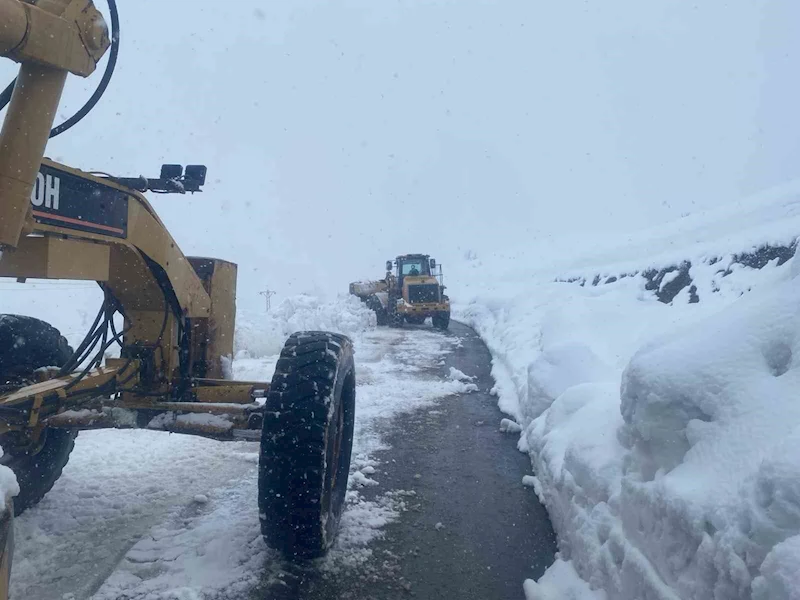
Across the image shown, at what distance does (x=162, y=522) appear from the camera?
152 inches

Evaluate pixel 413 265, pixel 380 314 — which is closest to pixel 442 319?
pixel 380 314

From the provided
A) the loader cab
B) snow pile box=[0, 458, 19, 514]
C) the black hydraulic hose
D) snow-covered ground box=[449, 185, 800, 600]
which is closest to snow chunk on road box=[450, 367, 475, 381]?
snow-covered ground box=[449, 185, 800, 600]

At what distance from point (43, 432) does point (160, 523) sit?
0.96m

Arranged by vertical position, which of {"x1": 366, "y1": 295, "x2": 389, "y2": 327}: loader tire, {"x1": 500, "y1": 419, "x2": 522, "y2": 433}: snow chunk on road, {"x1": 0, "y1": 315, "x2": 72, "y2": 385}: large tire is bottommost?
{"x1": 500, "y1": 419, "x2": 522, "y2": 433}: snow chunk on road

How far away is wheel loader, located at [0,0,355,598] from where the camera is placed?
2219mm

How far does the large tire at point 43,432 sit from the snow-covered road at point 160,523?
0.54 feet

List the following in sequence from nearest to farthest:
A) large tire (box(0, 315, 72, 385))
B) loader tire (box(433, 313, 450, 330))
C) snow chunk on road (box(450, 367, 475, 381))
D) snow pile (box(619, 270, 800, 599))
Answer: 1. snow pile (box(619, 270, 800, 599))
2. large tire (box(0, 315, 72, 385))
3. snow chunk on road (box(450, 367, 475, 381))
4. loader tire (box(433, 313, 450, 330))

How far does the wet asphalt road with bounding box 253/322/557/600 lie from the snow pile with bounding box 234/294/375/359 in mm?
4604

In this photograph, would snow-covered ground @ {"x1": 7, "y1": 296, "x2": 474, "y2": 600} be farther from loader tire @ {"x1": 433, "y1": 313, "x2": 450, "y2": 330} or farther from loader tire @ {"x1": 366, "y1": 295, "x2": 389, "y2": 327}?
loader tire @ {"x1": 366, "y1": 295, "x2": 389, "y2": 327}

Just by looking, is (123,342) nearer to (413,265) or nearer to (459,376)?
(459,376)

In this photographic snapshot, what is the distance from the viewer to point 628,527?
278cm

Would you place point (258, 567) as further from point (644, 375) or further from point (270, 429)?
point (644, 375)

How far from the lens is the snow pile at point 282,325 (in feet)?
35.7

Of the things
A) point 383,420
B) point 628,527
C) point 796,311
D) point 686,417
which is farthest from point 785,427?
point 383,420
